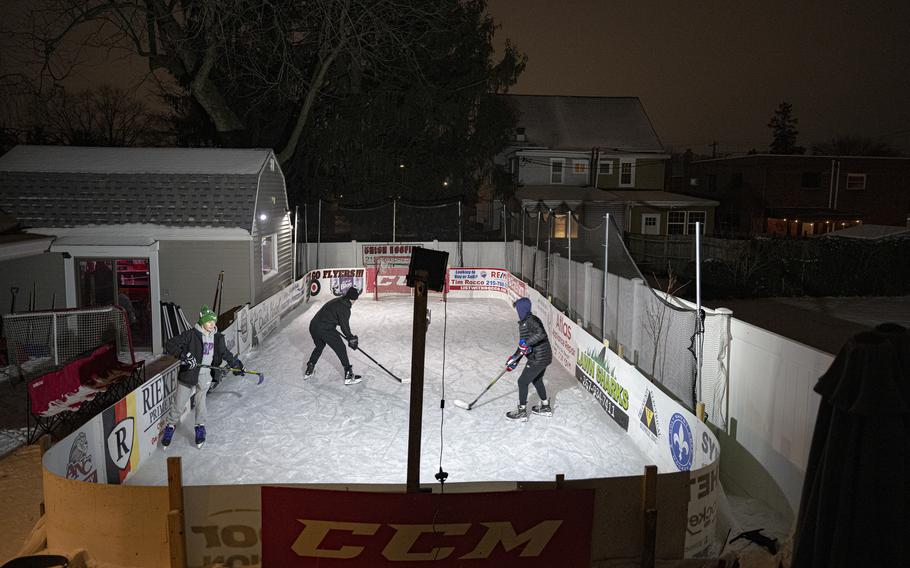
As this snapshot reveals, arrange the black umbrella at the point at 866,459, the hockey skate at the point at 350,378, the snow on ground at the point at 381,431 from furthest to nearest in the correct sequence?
the hockey skate at the point at 350,378, the snow on ground at the point at 381,431, the black umbrella at the point at 866,459

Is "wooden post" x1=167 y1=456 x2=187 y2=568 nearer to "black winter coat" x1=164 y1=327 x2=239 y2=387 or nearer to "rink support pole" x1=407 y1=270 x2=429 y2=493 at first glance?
"rink support pole" x1=407 y1=270 x2=429 y2=493

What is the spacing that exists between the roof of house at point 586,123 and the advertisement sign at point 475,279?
49.9 feet

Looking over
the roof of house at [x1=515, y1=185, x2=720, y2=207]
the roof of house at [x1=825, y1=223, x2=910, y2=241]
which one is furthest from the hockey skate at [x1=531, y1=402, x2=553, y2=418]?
the roof of house at [x1=515, y1=185, x2=720, y2=207]

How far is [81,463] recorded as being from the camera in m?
5.88

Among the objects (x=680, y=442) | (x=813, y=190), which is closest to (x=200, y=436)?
(x=680, y=442)

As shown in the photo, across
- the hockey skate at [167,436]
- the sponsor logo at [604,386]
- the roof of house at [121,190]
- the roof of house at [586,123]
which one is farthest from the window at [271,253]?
the roof of house at [586,123]

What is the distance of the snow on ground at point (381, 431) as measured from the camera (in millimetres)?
7609

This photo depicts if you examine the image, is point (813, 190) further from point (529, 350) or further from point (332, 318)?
point (332, 318)

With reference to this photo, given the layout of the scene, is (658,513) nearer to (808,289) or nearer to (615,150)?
(808,289)

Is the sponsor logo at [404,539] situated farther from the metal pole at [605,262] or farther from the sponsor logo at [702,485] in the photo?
the metal pole at [605,262]

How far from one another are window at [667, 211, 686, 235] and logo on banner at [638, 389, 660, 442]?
28.0 m

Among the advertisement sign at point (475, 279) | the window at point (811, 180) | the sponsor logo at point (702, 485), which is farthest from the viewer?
the window at point (811, 180)

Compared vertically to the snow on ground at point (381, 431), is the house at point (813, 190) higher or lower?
higher

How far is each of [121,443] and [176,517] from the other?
3.02m
